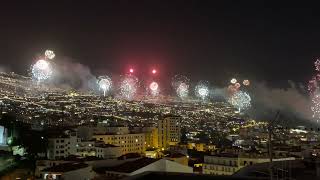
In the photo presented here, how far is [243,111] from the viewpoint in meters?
65.6

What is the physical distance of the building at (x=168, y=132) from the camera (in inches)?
1720

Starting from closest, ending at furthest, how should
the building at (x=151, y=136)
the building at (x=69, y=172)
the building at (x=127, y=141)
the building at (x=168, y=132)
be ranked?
the building at (x=69, y=172), the building at (x=127, y=141), the building at (x=151, y=136), the building at (x=168, y=132)

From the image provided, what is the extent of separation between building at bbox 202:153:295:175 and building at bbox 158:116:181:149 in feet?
65.1

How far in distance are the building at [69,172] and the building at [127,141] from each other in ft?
53.4

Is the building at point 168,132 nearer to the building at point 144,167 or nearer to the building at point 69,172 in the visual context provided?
the building at point 69,172

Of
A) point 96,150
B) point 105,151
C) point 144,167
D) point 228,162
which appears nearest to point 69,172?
point 144,167

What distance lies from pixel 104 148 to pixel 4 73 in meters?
39.3

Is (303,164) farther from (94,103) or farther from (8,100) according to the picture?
(94,103)

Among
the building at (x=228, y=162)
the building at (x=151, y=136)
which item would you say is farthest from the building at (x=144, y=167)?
the building at (x=151, y=136)

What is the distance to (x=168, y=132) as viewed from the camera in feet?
145

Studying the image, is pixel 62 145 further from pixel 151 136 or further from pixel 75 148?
pixel 151 136

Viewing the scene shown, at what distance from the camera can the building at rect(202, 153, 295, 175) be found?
71.4 feet

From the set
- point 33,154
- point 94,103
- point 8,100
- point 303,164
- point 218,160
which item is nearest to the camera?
point 303,164

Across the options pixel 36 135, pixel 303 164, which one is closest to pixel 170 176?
pixel 303 164
